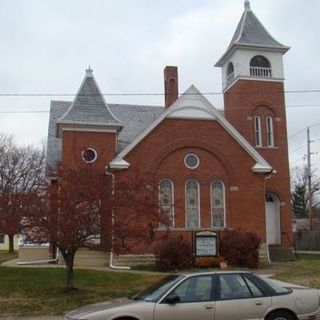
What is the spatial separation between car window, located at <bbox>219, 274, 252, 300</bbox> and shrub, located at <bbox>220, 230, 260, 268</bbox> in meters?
16.0

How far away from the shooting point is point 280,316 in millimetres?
10508

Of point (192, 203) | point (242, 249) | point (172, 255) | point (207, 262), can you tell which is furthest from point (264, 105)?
point (172, 255)

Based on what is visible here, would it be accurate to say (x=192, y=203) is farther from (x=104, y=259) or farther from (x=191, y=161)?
(x=104, y=259)

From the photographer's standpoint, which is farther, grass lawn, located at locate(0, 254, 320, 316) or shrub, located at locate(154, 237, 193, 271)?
shrub, located at locate(154, 237, 193, 271)

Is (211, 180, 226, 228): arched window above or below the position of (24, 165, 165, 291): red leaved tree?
above

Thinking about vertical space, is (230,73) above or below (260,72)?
above

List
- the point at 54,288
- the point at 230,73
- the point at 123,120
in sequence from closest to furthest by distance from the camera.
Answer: the point at 54,288 < the point at 123,120 < the point at 230,73

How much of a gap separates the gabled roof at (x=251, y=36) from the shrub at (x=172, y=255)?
1425 centimetres

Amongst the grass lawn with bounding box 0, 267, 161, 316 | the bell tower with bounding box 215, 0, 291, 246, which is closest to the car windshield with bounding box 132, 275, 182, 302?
the grass lawn with bounding box 0, 267, 161, 316

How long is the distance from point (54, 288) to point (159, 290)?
27.3 feet

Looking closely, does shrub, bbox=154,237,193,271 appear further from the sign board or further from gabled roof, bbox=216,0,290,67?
gabled roof, bbox=216,0,290,67

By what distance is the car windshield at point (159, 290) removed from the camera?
34.4 feet

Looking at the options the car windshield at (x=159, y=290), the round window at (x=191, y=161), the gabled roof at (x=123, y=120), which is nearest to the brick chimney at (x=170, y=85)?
the gabled roof at (x=123, y=120)

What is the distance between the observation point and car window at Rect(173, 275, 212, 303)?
1039cm
